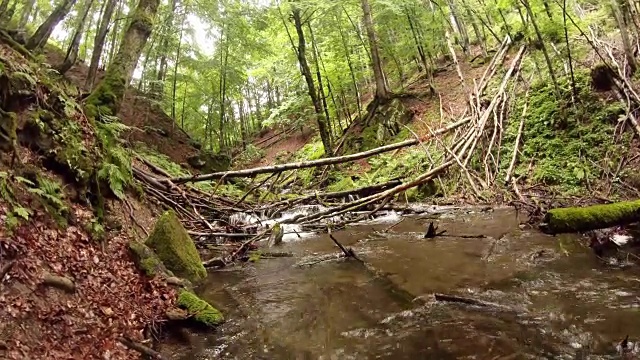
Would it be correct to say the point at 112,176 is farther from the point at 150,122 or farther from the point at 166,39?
the point at 150,122

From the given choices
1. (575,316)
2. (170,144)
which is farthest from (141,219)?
(170,144)

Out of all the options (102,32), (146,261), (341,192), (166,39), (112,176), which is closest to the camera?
(146,261)

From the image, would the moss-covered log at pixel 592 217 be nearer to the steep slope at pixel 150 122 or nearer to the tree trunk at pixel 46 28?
the tree trunk at pixel 46 28

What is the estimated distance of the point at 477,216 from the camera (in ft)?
31.8

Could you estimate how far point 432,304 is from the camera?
4957mm

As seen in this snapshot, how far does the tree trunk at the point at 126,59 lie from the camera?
8367mm

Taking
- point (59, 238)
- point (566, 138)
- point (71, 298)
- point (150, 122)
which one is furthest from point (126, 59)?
point (150, 122)

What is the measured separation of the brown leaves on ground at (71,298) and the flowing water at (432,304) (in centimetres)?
71

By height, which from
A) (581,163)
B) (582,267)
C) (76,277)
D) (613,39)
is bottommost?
(582,267)

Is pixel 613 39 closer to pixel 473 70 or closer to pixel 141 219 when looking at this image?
pixel 473 70

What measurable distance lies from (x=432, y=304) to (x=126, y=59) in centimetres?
743

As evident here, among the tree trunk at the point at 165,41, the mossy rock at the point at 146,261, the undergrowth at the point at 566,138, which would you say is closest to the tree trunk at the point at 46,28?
the mossy rock at the point at 146,261

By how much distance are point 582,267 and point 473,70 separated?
1584 cm

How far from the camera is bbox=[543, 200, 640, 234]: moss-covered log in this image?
5203 mm
